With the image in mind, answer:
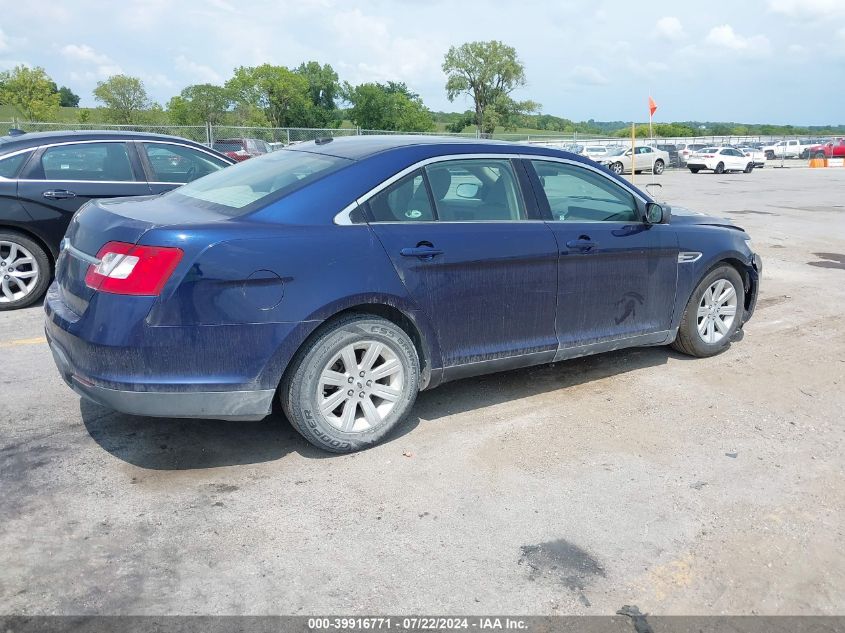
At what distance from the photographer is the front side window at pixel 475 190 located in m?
4.21

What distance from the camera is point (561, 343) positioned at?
466 cm

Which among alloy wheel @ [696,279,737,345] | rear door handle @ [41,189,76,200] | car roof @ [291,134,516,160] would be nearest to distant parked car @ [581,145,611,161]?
alloy wheel @ [696,279,737,345]

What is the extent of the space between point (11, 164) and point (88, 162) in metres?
0.67

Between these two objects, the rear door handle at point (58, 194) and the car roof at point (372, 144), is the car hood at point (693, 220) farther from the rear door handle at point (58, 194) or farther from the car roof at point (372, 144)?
the rear door handle at point (58, 194)

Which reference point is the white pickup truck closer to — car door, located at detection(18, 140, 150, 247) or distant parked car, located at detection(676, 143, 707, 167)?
distant parked car, located at detection(676, 143, 707, 167)

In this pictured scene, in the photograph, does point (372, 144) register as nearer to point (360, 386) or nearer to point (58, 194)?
point (360, 386)

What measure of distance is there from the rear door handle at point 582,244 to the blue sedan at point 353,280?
0.03 feet

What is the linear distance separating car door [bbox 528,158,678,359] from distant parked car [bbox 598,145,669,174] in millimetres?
30977

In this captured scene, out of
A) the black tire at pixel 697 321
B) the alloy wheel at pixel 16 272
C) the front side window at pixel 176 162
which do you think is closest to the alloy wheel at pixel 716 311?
the black tire at pixel 697 321

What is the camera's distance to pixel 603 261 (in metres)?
4.75

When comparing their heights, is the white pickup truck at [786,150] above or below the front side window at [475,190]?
below

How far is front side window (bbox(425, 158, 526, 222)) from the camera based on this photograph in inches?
166

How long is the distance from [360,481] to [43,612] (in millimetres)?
1501

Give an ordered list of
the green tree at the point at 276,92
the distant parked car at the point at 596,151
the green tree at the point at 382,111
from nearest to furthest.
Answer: the distant parked car at the point at 596,151
the green tree at the point at 382,111
the green tree at the point at 276,92
